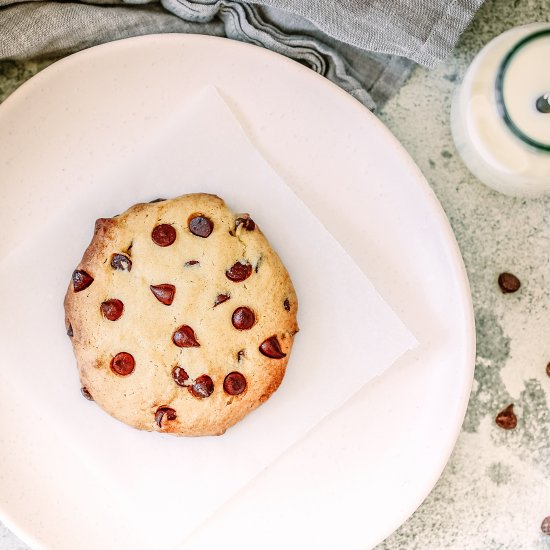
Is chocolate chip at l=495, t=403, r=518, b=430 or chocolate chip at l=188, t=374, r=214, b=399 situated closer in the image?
chocolate chip at l=188, t=374, r=214, b=399

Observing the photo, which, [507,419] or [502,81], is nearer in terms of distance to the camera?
[502,81]

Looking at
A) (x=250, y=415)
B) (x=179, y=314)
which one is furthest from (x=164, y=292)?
(x=250, y=415)

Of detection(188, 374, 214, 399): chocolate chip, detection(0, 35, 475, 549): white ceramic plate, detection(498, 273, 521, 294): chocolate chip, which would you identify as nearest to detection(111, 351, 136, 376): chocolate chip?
detection(188, 374, 214, 399): chocolate chip

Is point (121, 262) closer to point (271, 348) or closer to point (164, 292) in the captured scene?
point (164, 292)

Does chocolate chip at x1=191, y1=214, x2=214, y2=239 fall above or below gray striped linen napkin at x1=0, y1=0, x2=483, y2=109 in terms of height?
below

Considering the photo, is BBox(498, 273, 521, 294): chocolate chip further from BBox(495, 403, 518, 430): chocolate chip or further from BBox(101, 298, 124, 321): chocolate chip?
BBox(101, 298, 124, 321): chocolate chip

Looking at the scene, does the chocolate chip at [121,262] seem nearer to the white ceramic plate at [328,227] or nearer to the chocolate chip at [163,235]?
the chocolate chip at [163,235]

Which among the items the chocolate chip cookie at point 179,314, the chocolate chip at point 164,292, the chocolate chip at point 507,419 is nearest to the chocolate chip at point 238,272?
the chocolate chip cookie at point 179,314

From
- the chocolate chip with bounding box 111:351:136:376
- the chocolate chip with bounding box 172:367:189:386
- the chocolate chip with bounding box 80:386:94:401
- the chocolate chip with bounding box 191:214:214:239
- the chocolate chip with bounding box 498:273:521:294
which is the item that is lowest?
the chocolate chip with bounding box 80:386:94:401
